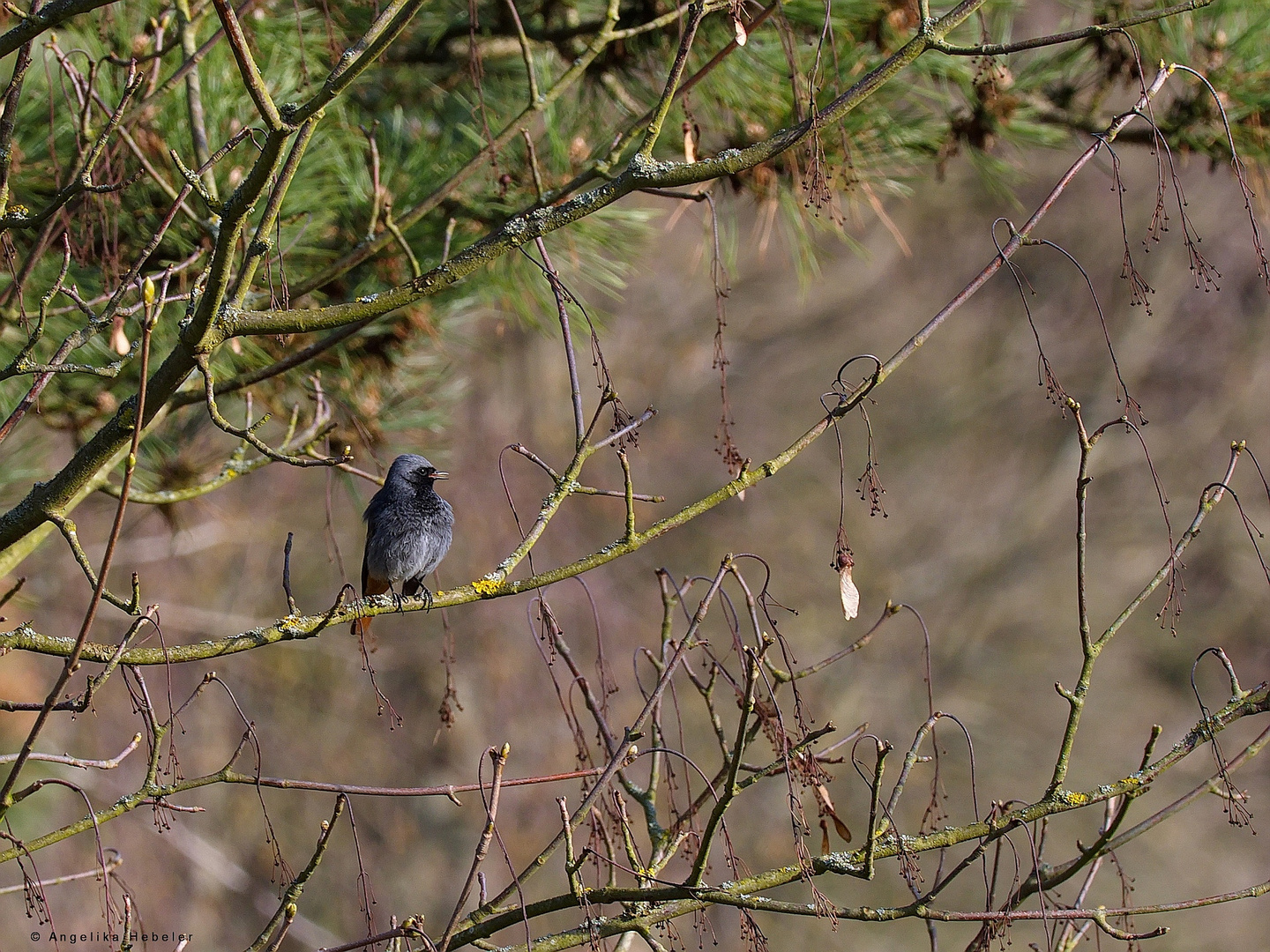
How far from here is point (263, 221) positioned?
1.26m

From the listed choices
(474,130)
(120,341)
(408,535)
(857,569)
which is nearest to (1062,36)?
(120,341)

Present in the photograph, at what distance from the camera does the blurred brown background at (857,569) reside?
8.36 meters

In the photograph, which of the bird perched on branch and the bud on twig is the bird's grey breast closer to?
the bird perched on branch

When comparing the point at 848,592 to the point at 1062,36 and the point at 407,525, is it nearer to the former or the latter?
the point at 1062,36

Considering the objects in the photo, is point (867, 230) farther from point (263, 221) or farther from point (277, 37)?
point (263, 221)

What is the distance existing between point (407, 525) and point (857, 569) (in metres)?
6.78

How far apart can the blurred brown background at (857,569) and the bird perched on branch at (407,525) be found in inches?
188

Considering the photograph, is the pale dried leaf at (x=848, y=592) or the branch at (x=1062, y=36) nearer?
the branch at (x=1062, y=36)

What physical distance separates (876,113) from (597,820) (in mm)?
1768

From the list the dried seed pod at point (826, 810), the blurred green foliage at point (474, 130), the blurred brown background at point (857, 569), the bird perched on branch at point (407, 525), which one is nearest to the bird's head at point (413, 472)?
the bird perched on branch at point (407, 525)

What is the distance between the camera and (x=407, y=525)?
117 inches

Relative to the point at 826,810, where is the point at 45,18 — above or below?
above

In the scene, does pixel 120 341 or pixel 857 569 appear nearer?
pixel 120 341

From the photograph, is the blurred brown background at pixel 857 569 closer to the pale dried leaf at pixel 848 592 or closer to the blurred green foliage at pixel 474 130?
the blurred green foliage at pixel 474 130
